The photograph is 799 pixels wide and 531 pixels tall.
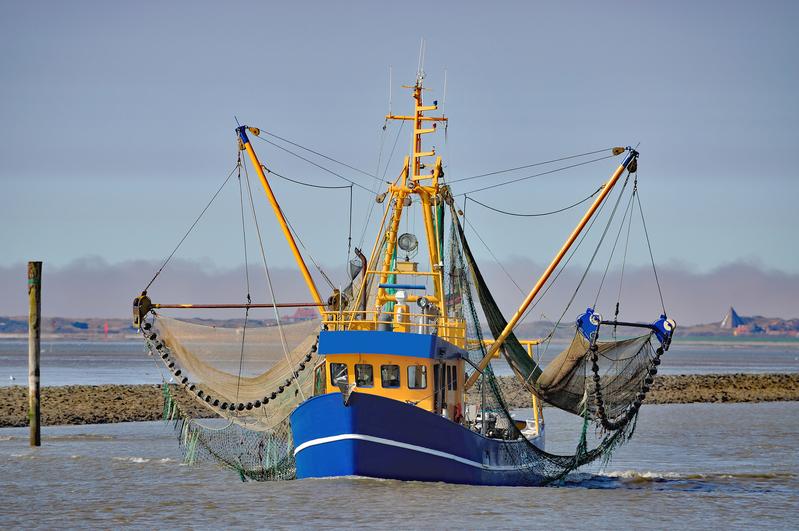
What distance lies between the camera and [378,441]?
78.8ft

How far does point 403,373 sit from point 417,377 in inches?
13.6

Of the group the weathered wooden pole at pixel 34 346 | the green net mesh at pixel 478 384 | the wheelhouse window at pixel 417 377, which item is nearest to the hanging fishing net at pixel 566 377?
the green net mesh at pixel 478 384

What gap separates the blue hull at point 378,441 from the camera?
23781 millimetres

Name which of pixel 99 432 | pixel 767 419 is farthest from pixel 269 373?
pixel 767 419

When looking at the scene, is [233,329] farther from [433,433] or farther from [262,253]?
[433,433]

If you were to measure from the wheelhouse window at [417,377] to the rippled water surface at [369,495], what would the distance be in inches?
86.2

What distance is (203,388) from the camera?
93.4 ft

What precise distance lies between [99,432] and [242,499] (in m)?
15.4

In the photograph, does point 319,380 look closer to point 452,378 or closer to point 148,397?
point 452,378

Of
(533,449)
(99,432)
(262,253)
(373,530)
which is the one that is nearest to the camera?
(373,530)

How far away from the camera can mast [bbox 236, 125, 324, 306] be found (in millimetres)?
28891

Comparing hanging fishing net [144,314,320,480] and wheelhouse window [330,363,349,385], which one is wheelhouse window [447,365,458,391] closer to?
wheelhouse window [330,363,349,385]

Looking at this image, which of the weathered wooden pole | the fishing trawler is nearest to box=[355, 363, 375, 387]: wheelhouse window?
the fishing trawler

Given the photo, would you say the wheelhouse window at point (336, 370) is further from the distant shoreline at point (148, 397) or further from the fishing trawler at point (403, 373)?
the distant shoreline at point (148, 397)
